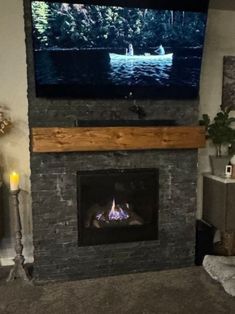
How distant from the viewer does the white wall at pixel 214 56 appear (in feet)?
10.4

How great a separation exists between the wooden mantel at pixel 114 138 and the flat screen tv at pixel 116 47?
31 centimetres

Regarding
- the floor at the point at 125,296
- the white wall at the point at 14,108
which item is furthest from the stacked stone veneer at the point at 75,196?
the white wall at the point at 14,108

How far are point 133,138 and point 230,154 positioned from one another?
1124 millimetres

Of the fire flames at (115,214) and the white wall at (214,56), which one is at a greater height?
the white wall at (214,56)

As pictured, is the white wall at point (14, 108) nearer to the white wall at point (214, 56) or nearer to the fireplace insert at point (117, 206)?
the fireplace insert at point (117, 206)

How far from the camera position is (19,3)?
2799 mm

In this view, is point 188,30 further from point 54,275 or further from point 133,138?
point 54,275

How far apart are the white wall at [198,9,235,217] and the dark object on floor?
349 millimetres

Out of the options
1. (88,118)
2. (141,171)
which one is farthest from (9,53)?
(141,171)

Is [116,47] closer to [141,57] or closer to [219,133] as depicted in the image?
[141,57]

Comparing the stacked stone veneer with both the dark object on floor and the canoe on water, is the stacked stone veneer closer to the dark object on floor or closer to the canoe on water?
the dark object on floor

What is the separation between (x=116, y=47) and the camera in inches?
102

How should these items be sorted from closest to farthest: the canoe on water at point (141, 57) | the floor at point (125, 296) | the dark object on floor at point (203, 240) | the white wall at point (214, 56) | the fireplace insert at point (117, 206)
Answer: the floor at point (125, 296) < the canoe on water at point (141, 57) < the fireplace insert at point (117, 206) < the dark object on floor at point (203, 240) < the white wall at point (214, 56)

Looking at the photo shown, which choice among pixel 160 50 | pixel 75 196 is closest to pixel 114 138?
pixel 75 196
